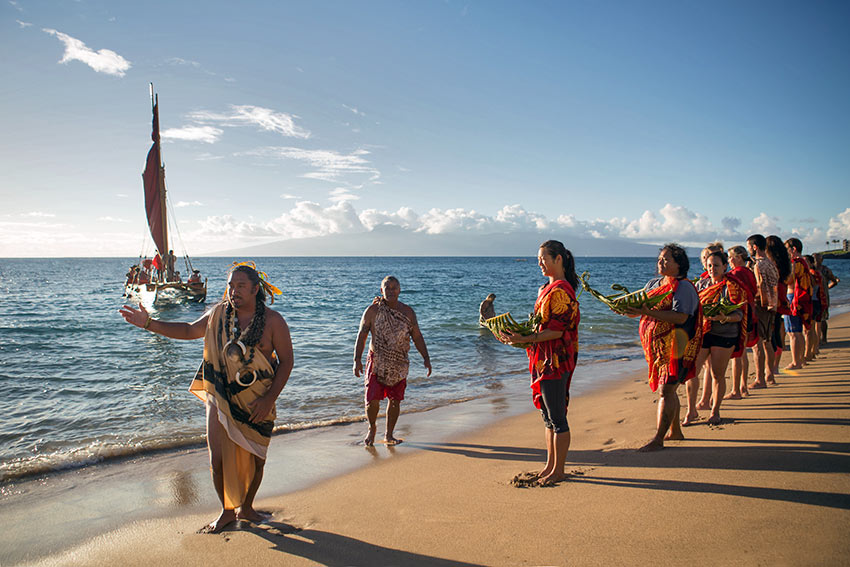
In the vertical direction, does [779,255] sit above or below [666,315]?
above

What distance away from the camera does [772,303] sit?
634 centimetres

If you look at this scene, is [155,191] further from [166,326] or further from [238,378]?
[238,378]

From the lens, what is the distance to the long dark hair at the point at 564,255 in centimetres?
384

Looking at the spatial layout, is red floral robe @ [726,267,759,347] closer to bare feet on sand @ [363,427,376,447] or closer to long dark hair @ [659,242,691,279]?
long dark hair @ [659,242,691,279]

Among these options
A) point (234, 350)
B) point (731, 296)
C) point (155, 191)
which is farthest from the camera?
point (155, 191)

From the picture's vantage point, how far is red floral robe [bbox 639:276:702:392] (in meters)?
4.37

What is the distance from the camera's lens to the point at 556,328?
3725 millimetres

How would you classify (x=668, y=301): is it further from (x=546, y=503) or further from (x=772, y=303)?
(x=772, y=303)

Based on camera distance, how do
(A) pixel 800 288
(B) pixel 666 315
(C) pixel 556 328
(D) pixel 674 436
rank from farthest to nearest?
(A) pixel 800 288, (D) pixel 674 436, (B) pixel 666 315, (C) pixel 556 328

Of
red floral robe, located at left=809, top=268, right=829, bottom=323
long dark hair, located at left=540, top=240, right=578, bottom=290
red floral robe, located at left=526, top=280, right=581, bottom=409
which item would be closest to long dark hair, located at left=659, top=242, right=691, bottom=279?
long dark hair, located at left=540, top=240, right=578, bottom=290

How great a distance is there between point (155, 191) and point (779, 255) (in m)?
31.3

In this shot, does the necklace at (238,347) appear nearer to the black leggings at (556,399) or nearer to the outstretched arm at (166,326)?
the outstretched arm at (166,326)

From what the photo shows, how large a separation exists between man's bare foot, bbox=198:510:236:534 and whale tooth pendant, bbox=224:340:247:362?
1.14m

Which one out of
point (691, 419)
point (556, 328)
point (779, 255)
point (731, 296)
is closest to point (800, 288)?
point (779, 255)
